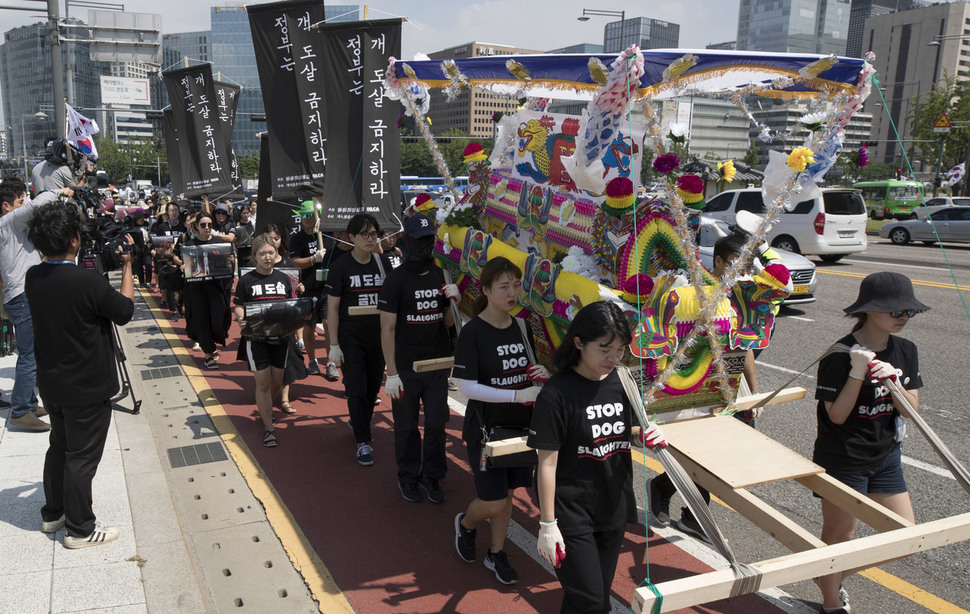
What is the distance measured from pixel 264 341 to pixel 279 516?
1.79 m

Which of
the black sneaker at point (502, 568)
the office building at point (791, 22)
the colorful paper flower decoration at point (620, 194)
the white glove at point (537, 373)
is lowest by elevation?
the black sneaker at point (502, 568)

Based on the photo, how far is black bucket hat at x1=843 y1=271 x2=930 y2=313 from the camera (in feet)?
10.9

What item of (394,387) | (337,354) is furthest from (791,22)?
(394,387)

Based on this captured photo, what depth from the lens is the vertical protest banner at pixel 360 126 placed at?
24.8 ft

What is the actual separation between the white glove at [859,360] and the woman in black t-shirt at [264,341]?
4.48 metres

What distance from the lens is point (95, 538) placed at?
4223 millimetres

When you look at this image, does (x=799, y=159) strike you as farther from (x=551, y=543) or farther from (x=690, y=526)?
(x=690, y=526)

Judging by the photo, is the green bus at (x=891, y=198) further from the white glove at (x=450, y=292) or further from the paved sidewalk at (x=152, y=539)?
the paved sidewalk at (x=152, y=539)

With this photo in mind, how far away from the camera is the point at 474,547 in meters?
4.25

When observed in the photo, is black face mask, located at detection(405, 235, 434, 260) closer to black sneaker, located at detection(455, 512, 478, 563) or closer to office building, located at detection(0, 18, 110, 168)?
black sneaker, located at detection(455, 512, 478, 563)

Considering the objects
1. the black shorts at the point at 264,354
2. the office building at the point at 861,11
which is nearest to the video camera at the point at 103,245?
the black shorts at the point at 264,354

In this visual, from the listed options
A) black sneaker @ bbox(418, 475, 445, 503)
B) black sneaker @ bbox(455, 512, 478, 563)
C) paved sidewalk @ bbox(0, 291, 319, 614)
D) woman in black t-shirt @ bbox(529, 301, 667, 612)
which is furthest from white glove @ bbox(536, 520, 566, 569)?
black sneaker @ bbox(418, 475, 445, 503)

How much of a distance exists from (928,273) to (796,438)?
42.5 feet

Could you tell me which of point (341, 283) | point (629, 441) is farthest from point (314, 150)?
point (629, 441)
